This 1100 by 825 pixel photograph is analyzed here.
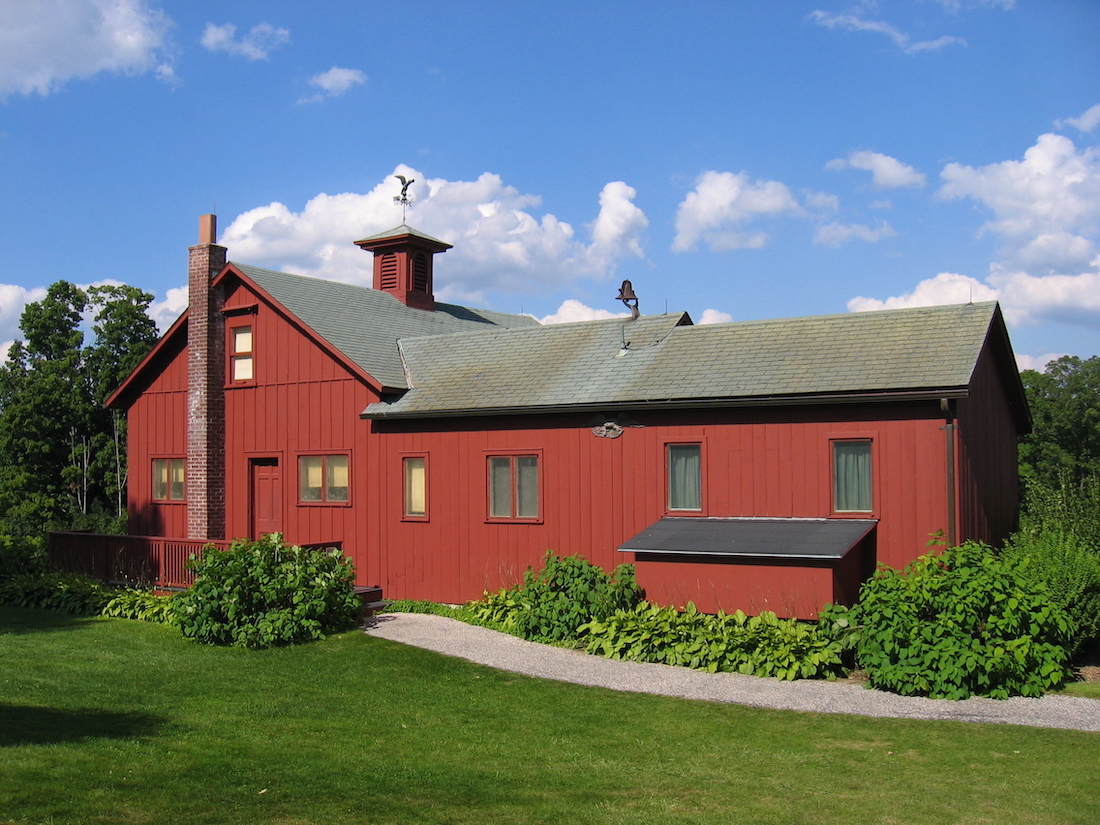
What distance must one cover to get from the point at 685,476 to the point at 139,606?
9.22m

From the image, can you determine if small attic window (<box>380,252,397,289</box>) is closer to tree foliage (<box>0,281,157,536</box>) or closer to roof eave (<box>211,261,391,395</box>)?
roof eave (<box>211,261,391,395</box>)

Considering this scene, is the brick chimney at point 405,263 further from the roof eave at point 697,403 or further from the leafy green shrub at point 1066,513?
the leafy green shrub at point 1066,513

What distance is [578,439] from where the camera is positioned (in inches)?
637

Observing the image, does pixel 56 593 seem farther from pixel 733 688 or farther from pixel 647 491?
pixel 733 688

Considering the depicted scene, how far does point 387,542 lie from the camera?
17906 mm

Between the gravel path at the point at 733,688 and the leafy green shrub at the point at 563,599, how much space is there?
32cm

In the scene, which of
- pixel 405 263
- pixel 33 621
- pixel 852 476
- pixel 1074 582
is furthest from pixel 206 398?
pixel 1074 582

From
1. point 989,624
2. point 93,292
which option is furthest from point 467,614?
point 93,292

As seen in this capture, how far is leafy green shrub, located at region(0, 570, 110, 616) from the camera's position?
56.0ft

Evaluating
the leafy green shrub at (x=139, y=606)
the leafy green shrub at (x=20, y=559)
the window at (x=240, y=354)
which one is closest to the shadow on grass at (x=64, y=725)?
the leafy green shrub at (x=139, y=606)

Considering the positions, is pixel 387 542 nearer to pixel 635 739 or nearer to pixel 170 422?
pixel 170 422

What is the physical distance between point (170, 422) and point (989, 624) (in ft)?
54.6

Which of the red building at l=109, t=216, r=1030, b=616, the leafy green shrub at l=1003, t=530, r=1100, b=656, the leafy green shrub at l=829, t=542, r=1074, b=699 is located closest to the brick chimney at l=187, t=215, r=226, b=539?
the red building at l=109, t=216, r=1030, b=616

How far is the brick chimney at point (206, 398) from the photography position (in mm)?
19797
